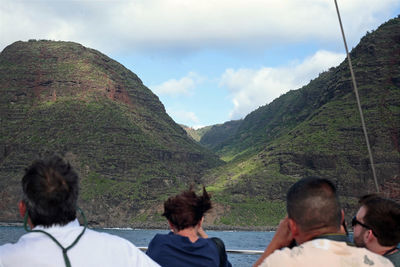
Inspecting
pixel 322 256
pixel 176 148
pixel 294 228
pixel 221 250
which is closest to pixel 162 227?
pixel 176 148

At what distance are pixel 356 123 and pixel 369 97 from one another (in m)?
8.73

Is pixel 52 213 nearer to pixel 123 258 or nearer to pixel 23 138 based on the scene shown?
pixel 123 258

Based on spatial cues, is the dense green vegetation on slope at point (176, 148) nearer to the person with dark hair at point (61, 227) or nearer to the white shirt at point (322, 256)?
the person with dark hair at point (61, 227)

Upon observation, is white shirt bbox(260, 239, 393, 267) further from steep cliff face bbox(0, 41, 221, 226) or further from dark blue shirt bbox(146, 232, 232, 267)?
steep cliff face bbox(0, 41, 221, 226)

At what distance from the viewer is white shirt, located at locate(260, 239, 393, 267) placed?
2.50 m

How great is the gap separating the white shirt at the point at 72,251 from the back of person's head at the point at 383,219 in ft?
5.19

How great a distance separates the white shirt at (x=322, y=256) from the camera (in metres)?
2.50

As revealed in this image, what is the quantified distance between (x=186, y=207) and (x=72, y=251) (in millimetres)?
1618

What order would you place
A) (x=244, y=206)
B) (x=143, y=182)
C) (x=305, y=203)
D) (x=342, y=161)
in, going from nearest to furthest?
Result: (x=305, y=203), (x=342, y=161), (x=244, y=206), (x=143, y=182)

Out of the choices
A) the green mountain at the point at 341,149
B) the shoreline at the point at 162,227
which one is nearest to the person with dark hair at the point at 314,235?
the green mountain at the point at 341,149

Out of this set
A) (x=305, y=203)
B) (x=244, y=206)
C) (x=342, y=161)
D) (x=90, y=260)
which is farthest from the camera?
(x=244, y=206)

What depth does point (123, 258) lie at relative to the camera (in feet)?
8.18

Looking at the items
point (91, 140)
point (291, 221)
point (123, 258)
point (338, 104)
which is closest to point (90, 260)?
point (123, 258)

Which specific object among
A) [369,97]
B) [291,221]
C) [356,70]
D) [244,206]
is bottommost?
[244,206]
